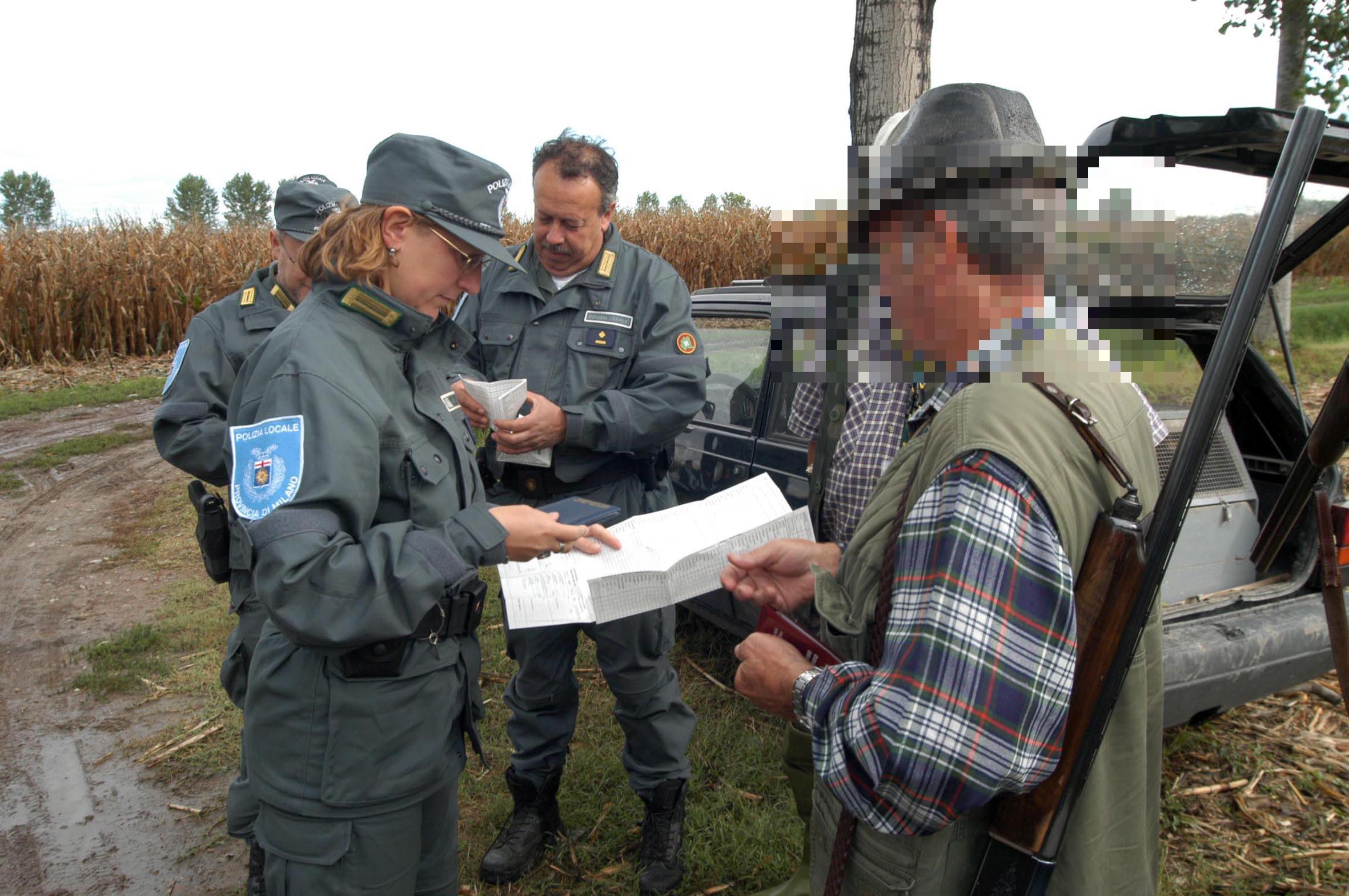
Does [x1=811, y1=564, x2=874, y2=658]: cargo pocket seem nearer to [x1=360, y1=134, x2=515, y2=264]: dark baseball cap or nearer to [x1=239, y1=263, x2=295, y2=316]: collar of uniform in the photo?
[x1=360, y1=134, x2=515, y2=264]: dark baseball cap

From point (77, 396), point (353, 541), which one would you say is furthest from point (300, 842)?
point (77, 396)

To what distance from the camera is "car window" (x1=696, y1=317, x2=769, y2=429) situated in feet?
12.7

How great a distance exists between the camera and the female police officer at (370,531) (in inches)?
61.2

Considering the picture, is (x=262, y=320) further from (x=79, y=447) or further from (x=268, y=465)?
(x=79, y=447)

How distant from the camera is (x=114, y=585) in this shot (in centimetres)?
543

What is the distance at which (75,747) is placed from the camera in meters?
3.67

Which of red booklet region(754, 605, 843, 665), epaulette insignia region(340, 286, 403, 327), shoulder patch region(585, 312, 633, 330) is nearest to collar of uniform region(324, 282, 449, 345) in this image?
A: epaulette insignia region(340, 286, 403, 327)

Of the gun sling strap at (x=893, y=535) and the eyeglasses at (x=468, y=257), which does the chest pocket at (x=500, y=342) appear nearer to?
the eyeglasses at (x=468, y=257)

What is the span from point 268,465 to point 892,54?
375 cm

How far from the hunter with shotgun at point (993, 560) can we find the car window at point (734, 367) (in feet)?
8.53

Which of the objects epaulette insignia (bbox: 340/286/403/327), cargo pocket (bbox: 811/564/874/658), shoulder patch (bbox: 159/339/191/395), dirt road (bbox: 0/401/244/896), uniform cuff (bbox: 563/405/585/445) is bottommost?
dirt road (bbox: 0/401/244/896)

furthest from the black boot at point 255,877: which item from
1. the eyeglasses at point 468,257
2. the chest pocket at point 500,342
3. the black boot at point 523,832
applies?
the eyeglasses at point 468,257

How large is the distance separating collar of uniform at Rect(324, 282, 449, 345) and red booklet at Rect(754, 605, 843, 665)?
3.07ft

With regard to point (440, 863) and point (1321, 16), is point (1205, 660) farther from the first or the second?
point (1321, 16)
